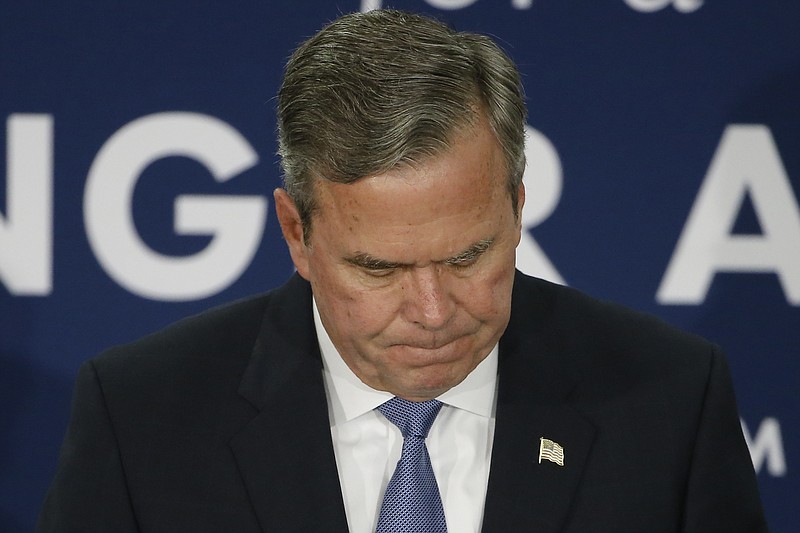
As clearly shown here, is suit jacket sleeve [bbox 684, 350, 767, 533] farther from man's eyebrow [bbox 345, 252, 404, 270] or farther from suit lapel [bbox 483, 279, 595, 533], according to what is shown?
man's eyebrow [bbox 345, 252, 404, 270]

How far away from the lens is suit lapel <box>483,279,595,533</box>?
1.44m

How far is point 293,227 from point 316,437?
0.25 m

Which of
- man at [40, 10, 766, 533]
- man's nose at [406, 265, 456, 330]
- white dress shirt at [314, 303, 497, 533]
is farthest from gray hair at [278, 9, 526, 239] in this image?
white dress shirt at [314, 303, 497, 533]

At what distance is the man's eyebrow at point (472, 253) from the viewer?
1.31m

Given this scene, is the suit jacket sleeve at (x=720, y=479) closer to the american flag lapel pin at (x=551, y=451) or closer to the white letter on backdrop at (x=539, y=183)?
the american flag lapel pin at (x=551, y=451)

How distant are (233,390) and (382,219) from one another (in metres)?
0.35

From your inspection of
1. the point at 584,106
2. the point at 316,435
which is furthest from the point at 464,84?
the point at 584,106

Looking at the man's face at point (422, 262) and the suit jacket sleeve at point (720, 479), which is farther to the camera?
the suit jacket sleeve at point (720, 479)

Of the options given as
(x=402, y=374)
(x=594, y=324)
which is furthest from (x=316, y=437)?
(x=594, y=324)

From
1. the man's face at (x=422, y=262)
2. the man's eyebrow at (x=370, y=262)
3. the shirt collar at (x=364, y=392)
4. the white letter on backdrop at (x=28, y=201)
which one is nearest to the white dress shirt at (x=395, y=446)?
the shirt collar at (x=364, y=392)

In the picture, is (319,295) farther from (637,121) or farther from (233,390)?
(637,121)

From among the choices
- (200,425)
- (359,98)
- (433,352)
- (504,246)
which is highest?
(359,98)

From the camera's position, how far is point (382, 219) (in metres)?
1.29

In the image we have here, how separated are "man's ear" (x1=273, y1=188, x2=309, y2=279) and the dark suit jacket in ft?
0.47
